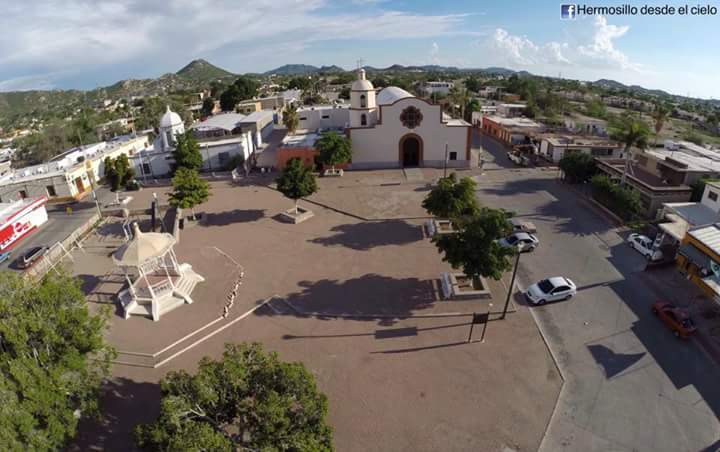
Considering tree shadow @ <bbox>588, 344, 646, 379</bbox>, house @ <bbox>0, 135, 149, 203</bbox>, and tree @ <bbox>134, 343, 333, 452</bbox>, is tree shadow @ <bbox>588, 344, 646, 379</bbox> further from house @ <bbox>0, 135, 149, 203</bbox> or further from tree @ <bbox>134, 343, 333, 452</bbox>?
house @ <bbox>0, 135, 149, 203</bbox>

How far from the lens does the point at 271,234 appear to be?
28516 mm

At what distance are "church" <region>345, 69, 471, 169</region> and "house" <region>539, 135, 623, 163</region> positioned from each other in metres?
9.95

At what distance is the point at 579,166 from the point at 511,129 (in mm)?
18722

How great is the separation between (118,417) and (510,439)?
48.3ft

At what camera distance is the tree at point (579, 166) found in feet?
116

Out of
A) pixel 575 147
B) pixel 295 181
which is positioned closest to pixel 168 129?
pixel 295 181

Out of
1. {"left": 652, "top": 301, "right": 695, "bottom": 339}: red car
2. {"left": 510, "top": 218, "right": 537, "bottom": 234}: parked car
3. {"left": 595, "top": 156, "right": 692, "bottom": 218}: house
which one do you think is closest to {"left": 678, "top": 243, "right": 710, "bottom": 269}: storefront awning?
{"left": 652, "top": 301, "right": 695, "bottom": 339}: red car

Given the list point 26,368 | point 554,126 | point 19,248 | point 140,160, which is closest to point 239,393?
point 26,368

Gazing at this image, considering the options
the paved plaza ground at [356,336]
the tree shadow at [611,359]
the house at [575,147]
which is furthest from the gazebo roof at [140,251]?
the house at [575,147]

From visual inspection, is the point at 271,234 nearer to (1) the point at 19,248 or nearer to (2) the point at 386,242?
(2) the point at 386,242

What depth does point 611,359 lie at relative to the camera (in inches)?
637

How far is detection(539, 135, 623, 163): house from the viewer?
40.9 meters

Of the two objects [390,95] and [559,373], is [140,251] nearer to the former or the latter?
[559,373]

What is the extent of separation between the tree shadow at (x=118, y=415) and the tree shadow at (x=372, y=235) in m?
14.2
